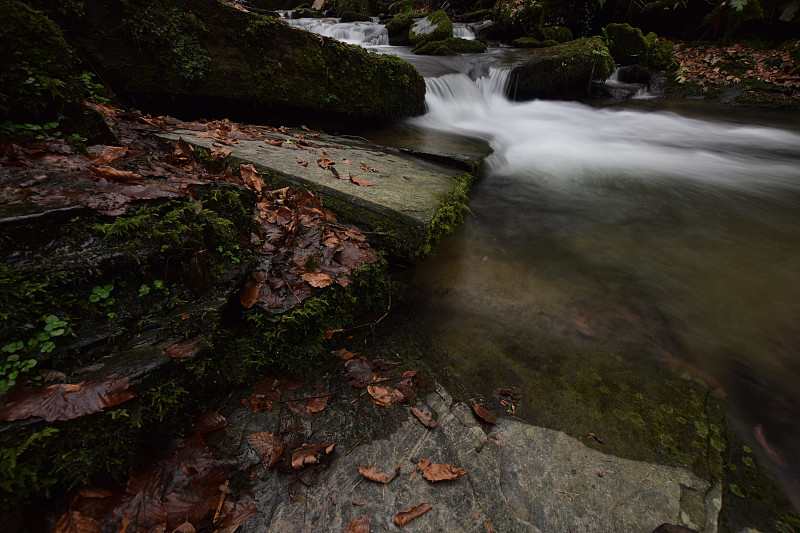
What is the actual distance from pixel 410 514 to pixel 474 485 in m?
0.38

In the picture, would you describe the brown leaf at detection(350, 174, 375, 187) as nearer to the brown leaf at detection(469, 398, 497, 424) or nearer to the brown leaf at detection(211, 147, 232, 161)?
the brown leaf at detection(211, 147, 232, 161)

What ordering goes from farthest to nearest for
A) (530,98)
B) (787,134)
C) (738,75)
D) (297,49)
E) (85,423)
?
(738,75), (530,98), (787,134), (297,49), (85,423)

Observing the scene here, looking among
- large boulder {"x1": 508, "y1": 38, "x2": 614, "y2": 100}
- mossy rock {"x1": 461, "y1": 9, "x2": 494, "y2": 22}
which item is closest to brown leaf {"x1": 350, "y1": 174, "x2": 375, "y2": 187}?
large boulder {"x1": 508, "y1": 38, "x2": 614, "y2": 100}

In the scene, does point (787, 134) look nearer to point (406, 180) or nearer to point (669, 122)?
point (669, 122)

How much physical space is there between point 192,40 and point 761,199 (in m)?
8.97

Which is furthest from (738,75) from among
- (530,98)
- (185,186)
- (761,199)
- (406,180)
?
(185,186)

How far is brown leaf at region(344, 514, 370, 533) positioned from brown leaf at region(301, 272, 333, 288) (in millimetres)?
1375

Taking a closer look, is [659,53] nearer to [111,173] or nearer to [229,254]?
[229,254]

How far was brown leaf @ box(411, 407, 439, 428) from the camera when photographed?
211 cm

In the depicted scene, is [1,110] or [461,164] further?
[461,164]

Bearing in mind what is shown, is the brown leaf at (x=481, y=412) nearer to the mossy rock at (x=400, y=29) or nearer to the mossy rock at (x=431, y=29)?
the mossy rock at (x=431, y=29)

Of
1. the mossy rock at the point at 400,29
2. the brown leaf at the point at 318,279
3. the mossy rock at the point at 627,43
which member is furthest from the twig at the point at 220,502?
the mossy rock at the point at 627,43

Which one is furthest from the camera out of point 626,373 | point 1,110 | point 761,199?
point 761,199

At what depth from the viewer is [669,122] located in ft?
33.5
